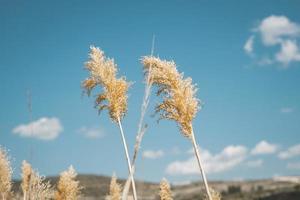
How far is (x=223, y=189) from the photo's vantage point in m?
106

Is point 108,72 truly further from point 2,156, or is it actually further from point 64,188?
point 64,188

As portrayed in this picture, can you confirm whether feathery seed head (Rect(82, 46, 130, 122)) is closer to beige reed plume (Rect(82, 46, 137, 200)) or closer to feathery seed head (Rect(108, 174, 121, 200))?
beige reed plume (Rect(82, 46, 137, 200))

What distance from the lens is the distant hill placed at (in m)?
74.7

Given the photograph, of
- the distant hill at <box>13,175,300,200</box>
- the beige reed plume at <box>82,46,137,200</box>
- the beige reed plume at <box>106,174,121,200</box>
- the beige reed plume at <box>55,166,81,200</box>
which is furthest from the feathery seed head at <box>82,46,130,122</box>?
the distant hill at <box>13,175,300,200</box>

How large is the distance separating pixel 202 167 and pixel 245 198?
68.2 meters

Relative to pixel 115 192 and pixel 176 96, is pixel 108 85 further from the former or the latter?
pixel 115 192

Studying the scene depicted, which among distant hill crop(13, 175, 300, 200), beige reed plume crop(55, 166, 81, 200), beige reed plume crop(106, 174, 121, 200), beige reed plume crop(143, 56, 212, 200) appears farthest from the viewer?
distant hill crop(13, 175, 300, 200)

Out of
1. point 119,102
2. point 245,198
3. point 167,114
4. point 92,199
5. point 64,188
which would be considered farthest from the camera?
point 92,199

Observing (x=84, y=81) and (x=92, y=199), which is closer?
(x=84, y=81)

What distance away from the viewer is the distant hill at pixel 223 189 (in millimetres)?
74688

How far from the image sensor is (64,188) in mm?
24078

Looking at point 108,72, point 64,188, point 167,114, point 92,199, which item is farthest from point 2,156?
point 92,199

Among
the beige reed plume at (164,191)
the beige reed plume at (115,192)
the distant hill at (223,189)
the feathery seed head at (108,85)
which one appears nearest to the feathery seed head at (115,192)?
the beige reed plume at (115,192)

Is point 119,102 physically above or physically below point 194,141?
above
